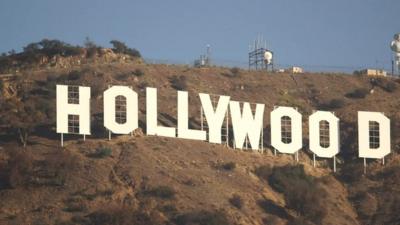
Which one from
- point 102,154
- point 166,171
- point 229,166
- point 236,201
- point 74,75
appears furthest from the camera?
point 74,75

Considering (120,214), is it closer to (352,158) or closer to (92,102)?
(92,102)

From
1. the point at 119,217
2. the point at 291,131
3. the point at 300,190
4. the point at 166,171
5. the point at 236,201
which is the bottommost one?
the point at 119,217

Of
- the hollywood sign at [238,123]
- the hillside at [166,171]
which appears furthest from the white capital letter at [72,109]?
the hillside at [166,171]

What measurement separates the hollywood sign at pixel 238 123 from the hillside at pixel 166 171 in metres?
0.84

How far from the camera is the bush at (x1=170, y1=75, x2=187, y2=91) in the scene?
79.3m

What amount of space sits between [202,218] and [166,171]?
6.42 meters

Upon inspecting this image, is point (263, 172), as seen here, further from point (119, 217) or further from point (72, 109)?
point (119, 217)

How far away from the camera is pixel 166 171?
209 feet

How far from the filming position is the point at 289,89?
84.9m

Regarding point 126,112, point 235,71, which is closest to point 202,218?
point 126,112

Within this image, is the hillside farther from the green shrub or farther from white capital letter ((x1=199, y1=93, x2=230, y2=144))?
white capital letter ((x1=199, y1=93, x2=230, y2=144))

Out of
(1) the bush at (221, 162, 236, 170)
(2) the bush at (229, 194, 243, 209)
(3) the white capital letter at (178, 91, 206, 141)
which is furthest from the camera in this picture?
(3) the white capital letter at (178, 91, 206, 141)

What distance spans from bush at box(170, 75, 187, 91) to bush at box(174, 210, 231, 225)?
21.9 metres

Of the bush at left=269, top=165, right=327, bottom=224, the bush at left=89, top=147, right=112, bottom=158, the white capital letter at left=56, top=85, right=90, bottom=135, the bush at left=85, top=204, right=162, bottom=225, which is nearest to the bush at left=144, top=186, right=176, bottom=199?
the bush at left=85, top=204, right=162, bottom=225
